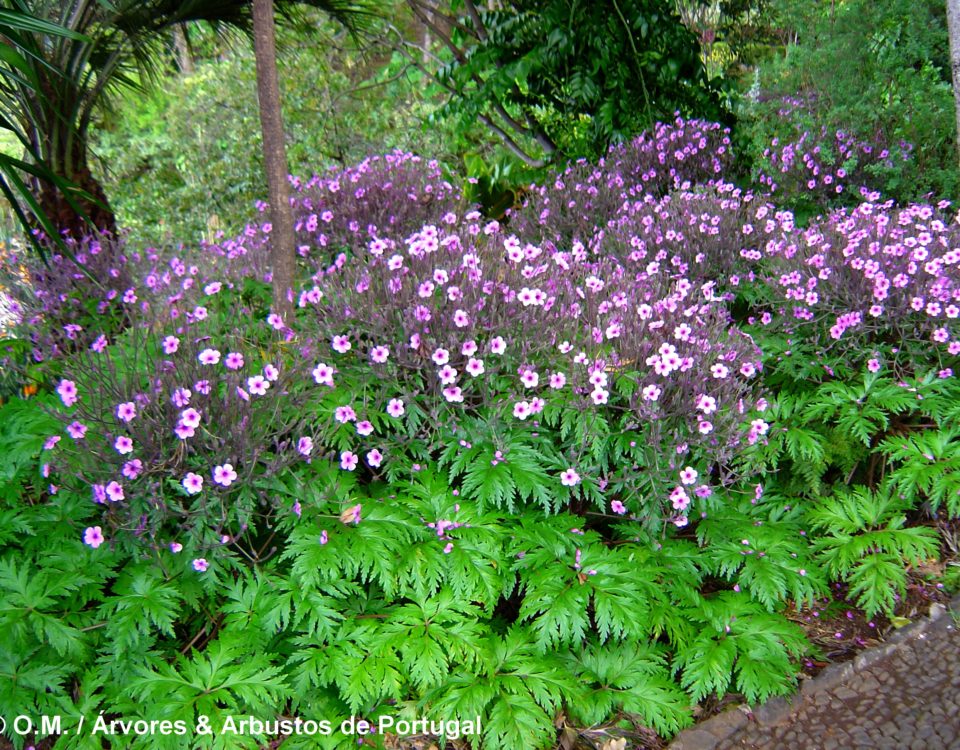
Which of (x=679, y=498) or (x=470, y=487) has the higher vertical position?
(x=470, y=487)

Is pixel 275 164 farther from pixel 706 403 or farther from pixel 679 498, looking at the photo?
pixel 679 498

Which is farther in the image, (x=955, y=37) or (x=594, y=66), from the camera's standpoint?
(x=594, y=66)

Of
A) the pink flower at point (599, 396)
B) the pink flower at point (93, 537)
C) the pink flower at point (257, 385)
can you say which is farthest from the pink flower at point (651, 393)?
the pink flower at point (93, 537)

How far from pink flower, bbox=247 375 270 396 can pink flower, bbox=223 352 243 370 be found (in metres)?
0.08

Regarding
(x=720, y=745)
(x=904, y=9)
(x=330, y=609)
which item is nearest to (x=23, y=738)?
(x=330, y=609)

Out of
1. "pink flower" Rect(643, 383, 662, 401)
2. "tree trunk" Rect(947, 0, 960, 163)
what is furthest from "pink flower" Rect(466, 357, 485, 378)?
"tree trunk" Rect(947, 0, 960, 163)

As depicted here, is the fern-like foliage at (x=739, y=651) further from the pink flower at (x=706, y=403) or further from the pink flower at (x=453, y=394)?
the pink flower at (x=453, y=394)

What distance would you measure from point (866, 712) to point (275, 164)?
314cm

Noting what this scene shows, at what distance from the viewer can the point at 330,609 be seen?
7.70 ft

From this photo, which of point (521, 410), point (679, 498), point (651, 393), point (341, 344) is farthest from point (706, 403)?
point (341, 344)

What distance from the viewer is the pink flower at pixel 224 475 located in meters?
2.28

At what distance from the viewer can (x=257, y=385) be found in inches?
97.2

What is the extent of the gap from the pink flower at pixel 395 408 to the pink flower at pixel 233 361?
519mm

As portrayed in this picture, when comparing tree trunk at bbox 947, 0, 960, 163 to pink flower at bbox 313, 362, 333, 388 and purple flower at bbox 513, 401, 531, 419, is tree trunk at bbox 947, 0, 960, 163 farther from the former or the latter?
pink flower at bbox 313, 362, 333, 388
